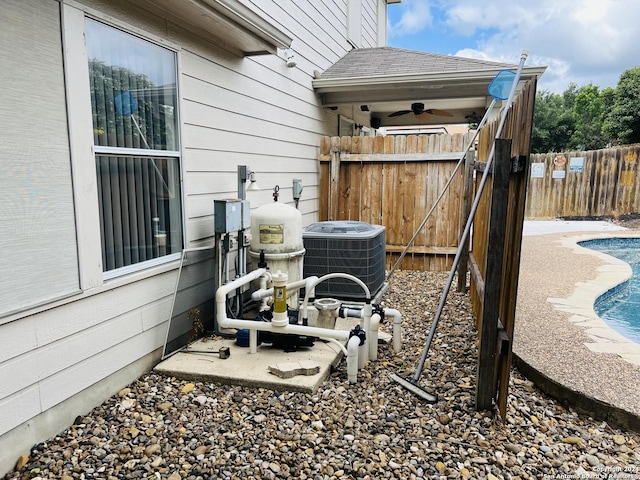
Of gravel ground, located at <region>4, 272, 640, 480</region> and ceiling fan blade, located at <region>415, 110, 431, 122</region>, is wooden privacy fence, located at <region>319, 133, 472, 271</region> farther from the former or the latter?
gravel ground, located at <region>4, 272, 640, 480</region>

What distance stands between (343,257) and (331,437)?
91.0 inches

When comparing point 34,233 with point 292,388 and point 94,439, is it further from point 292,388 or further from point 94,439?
point 292,388

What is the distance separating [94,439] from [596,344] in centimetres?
352

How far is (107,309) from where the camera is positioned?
8.80ft

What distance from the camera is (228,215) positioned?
346 centimetres

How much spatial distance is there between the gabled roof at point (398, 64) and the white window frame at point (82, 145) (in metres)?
4.38

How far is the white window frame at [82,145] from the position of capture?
2.36 metres

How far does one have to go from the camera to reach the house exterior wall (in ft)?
6.91

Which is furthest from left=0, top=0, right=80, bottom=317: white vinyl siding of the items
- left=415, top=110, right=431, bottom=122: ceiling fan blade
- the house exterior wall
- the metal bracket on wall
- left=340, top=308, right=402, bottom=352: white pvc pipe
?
left=415, top=110, right=431, bottom=122: ceiling fan blade

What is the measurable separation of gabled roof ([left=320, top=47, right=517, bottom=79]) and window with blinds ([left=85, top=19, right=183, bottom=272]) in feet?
12.2

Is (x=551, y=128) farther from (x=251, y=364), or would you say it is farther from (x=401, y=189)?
(x=251, y=364)

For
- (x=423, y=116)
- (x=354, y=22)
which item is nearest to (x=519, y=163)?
(x=423, y=116)

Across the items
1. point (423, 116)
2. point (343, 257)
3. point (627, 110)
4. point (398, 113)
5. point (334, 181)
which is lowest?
point (343, 257)

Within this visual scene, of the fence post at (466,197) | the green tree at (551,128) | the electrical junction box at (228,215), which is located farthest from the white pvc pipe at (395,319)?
the green tree at (551,128)
